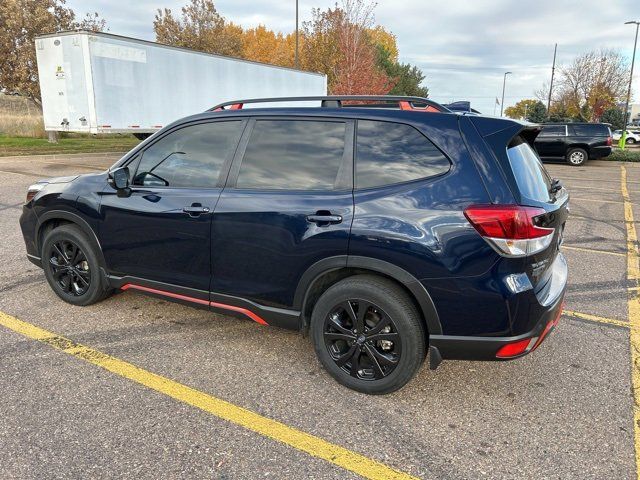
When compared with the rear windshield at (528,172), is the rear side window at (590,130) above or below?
above

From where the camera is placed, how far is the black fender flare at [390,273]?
2.56 metres

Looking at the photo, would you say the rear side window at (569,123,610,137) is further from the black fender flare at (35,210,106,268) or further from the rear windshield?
the black fender flare at (35,210,106,268)

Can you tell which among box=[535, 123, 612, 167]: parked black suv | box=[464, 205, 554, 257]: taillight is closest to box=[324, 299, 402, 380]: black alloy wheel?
box=[464, 205, 554, 257]: taillight

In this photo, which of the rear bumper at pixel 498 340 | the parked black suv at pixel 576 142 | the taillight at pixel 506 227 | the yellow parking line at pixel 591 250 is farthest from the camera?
the parked black suv at pixel 576 142

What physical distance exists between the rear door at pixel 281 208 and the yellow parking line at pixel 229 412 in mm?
658

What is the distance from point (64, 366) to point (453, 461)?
2.43 metres

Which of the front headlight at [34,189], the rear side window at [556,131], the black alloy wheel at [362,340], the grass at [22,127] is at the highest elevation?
the grass at [22,127]

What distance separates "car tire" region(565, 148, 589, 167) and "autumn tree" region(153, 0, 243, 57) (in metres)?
24.9

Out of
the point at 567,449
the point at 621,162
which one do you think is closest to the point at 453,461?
the point at 567,449

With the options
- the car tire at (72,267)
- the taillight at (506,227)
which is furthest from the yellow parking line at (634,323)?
the car tire at (72,267)

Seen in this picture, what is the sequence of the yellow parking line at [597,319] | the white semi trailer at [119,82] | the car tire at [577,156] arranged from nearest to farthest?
the yellow parking line at [597,319] → the white semi trailer at [119,82] → the car tire at [577,156]

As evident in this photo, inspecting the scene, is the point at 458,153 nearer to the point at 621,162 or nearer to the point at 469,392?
the point at 469,392

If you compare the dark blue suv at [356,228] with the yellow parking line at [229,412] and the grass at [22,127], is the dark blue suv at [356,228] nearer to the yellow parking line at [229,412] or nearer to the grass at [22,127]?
the yellow parking line at [229,412]

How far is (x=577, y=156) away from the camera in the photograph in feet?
62.2
